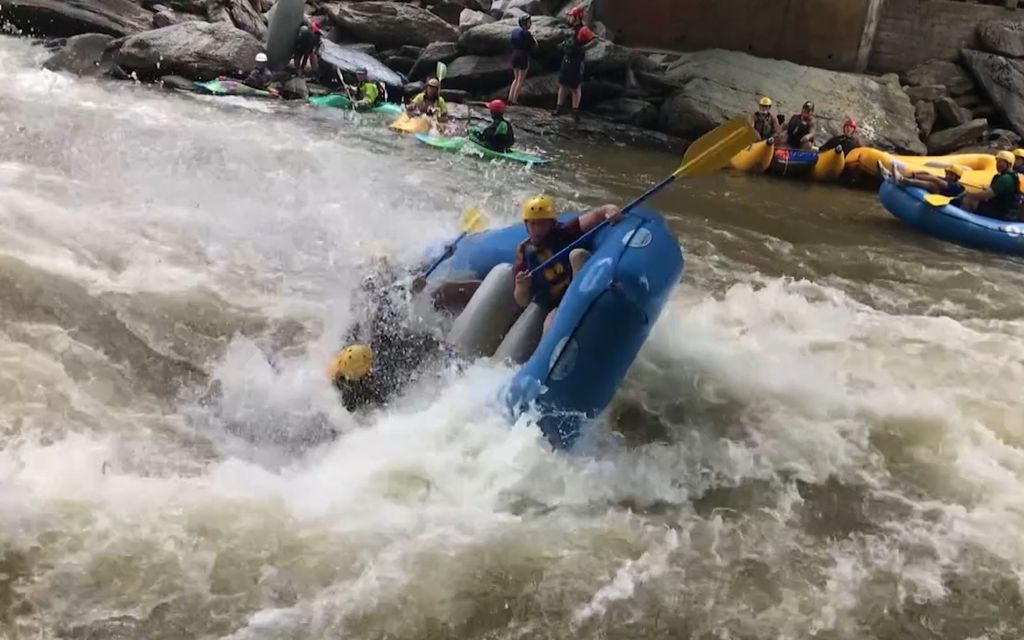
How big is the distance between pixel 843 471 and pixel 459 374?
176 centimetres

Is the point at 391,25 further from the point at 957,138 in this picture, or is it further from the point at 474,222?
the point at 474,222

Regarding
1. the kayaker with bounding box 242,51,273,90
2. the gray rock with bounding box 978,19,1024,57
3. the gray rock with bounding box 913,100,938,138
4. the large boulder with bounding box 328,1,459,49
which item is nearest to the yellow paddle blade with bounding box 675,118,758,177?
the kayaker with bounding box 242,51,273,90

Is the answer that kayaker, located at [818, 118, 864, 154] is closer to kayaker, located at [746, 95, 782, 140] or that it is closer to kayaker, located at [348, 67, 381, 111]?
kayaker, located at [746, 95, 782, 140]

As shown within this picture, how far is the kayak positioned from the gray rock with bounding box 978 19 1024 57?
10.2m

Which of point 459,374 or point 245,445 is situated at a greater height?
point 459,374

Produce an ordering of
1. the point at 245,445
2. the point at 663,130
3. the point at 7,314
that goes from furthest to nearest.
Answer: the point at 663,130 → the point at 7,314 → the point at 245,445

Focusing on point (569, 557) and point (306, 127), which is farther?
point (306, 127)

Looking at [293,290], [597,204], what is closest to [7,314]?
[293,290]

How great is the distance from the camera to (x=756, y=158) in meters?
10.2

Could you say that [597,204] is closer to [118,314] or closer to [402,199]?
[402,199]

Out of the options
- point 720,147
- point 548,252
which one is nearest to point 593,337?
point 548,252

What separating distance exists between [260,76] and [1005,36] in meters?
10.5

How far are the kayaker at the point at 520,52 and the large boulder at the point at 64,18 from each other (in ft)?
18.6

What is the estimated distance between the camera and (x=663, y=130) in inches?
483
